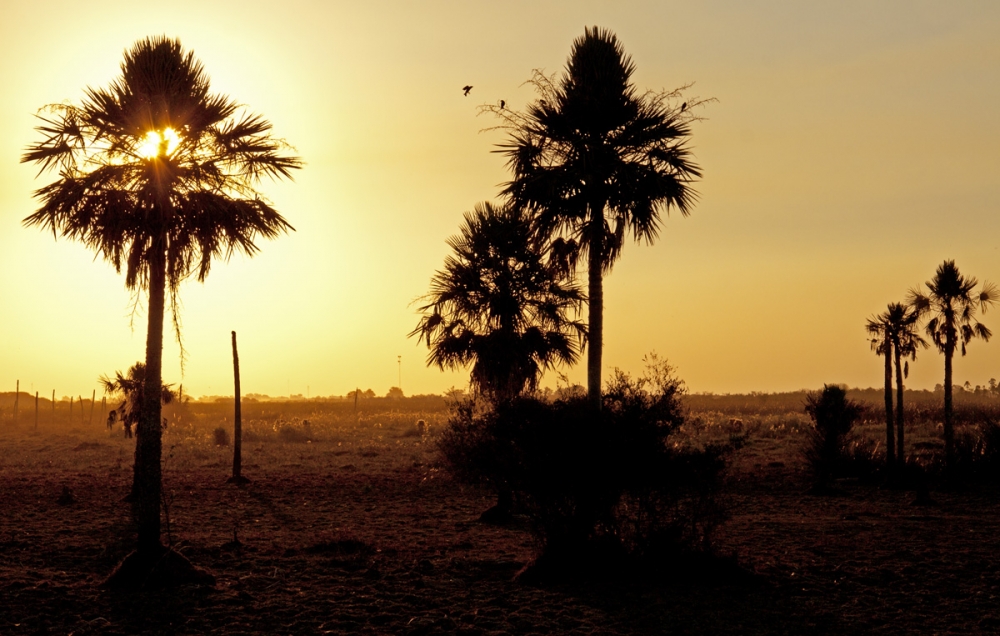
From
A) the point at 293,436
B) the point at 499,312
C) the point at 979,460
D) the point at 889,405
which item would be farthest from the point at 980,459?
the point at 293,436

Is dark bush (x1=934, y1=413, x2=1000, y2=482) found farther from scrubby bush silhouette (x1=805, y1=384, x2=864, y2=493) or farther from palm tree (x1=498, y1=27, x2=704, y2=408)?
palm tree (x1=498, y1=27, x2=704, y2=408)

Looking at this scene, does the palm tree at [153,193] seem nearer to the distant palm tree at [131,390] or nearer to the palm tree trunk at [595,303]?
the palm tree trunk at [595,303]

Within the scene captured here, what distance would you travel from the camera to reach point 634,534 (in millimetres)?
15078

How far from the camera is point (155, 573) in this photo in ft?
48.9

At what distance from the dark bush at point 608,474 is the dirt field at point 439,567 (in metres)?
0.74

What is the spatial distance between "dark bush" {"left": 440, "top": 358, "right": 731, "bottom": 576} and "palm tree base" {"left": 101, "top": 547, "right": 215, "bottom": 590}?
4840 mm

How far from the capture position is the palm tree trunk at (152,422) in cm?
1546

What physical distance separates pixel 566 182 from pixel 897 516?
13.8m

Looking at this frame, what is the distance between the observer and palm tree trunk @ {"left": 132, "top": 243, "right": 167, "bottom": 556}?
50.7 ft

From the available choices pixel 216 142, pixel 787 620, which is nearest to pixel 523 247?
pixel 216 142

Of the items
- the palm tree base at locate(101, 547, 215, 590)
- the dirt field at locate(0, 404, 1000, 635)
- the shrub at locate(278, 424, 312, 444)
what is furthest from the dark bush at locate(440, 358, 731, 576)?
the shrub at locate(278, 424, 312, 444)

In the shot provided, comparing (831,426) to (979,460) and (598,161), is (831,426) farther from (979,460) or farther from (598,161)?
(598,161)

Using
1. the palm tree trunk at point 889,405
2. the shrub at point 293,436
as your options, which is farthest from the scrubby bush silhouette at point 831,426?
the shrub at point 293,436

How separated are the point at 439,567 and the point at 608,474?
4065 millimetres
